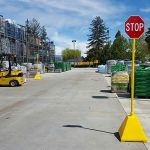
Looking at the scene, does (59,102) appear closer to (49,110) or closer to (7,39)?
(49,110)

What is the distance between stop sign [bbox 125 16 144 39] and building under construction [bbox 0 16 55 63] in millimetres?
35640

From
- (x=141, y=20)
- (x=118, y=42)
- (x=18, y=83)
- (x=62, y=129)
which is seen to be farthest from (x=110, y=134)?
(x=118, y=42)

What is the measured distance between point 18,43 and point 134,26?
45.7 metres

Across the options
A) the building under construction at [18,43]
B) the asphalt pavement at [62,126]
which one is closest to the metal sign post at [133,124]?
the asphalt pavement at [62,126]

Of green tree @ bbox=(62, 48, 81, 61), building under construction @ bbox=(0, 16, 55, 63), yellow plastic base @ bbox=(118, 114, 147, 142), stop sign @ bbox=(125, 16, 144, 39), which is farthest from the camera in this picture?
green tree @ bbox=(62, 48, 81, 61)

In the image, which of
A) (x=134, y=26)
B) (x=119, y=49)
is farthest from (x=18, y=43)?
(x=119, y=49)

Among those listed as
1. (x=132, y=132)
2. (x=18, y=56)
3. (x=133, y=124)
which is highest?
(x=18, y=56)

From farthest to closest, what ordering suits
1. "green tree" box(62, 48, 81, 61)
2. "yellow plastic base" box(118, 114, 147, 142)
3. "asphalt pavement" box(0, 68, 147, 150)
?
"green tree" box(62, 48, 81, 61) < "yellow plastic base" box(118, 114, 147, 142) < "asphalt pavement" box(0, 68, 147, 150)

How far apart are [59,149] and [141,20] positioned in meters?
3.59

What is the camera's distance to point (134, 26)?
869cm

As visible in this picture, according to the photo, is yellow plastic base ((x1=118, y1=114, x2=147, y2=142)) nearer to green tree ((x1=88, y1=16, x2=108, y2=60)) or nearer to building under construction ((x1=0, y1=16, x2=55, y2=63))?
→ building under construction ((x1=0, y1=16, x2=55, y2=63))

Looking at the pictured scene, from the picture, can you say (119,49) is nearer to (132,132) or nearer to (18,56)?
(18,56)

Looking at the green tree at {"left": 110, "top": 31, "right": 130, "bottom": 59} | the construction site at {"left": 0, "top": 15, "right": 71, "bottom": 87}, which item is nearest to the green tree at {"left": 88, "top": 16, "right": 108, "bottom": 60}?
the green tree at {"left": 110, "top": 31, "right": 130, "bottom": 59}

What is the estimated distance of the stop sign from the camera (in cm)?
862
